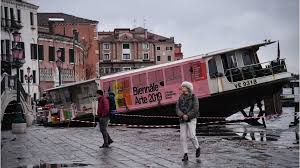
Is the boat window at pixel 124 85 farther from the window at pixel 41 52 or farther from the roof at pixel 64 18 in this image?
the roof at pixel 64 18

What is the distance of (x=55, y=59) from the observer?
62.4 meters

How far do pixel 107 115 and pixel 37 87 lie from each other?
4389cm

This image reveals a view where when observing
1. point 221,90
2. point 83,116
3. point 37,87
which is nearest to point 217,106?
point 221,90

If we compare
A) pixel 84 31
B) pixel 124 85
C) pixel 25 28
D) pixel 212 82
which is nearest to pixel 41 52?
pixel 25 28

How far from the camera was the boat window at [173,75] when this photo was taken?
26688 millimetres

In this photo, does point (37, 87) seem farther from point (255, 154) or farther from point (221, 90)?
point (255, 154)

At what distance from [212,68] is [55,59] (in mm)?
38511

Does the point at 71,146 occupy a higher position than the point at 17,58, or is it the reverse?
the point at 17,58

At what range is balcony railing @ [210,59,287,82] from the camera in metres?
26.2

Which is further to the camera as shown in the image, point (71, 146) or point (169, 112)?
point (169, 112)

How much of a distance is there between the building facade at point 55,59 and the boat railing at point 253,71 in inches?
1403

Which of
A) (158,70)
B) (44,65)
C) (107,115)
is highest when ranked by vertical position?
(44,65)

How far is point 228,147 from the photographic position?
47.8 feet

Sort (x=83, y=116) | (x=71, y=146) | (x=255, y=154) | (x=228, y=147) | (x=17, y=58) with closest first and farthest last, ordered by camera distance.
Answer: (x=255, y=154), (x=228, y=147), (x=71, y=146), (x=17, y=58), (x=83, y=116)
